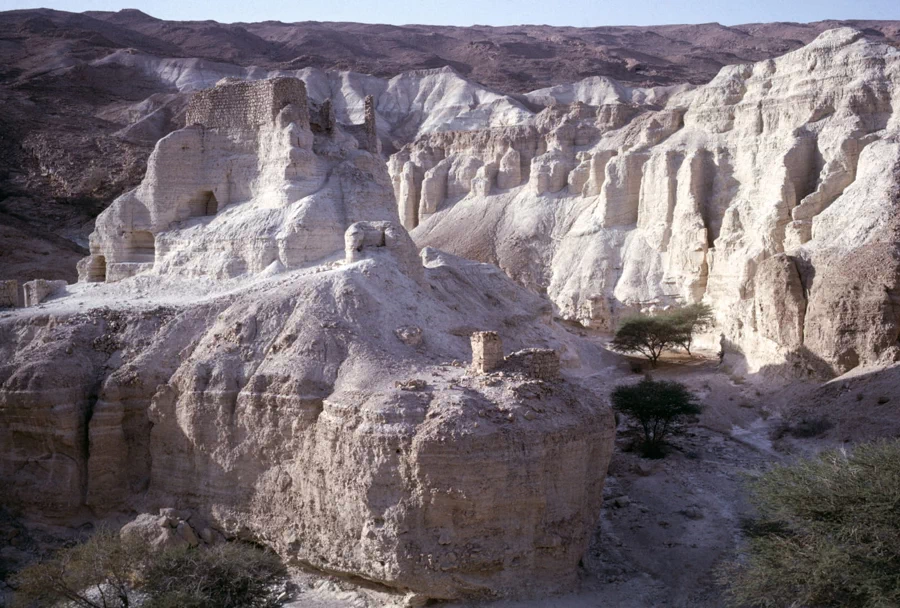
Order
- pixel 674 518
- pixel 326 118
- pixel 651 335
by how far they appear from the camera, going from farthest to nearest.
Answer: pixel 651 335 < pixel 326 118 < pixel 674 518

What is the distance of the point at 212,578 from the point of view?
41.9 feet

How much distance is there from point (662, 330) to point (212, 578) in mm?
26134

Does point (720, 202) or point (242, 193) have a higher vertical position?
point (720, 202)

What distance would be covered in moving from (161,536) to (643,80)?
9155 cm

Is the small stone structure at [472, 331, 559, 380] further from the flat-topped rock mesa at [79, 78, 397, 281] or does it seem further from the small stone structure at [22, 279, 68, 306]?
the small stone structure at [22, 279, 68, 306]

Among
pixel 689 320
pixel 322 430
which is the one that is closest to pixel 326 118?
pixel 322 430

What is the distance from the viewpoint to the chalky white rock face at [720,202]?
2747 centimetres

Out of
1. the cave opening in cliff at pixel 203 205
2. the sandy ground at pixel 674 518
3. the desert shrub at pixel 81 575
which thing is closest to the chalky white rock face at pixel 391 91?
the sandy ground at pixel 674 518

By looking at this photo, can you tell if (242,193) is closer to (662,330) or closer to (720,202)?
(662,330)

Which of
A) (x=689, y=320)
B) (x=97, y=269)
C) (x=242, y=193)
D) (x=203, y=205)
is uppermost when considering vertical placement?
(x=242, y=193)

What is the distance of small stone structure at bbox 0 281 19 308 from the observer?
21.2 m

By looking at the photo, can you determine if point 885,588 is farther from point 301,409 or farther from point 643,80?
point 643,80

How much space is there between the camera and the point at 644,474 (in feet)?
66.0

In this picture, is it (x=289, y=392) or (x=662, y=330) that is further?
(x=662, y=330)
